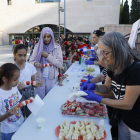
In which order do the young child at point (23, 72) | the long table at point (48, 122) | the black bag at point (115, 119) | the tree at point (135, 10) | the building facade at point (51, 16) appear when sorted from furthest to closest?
the tree at point (135, 10), the building facade at point (51, 16), the young child at point (23, 72), the black bag at point (115, 119), the long table at point (48, 122)

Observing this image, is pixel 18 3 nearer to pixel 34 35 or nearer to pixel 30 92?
pixel 34 35

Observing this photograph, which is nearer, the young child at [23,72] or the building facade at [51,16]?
the young child at [23,72]

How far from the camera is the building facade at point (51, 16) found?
19609mm

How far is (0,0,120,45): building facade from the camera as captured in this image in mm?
19609

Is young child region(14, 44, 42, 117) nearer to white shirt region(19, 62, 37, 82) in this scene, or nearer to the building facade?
white shirt region(19, 62, 37, 82)

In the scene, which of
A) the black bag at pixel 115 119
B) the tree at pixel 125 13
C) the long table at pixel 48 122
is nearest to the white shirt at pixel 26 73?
the long table at pixel 48 122

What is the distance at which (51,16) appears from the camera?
21.3m

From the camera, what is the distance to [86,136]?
3.76ft

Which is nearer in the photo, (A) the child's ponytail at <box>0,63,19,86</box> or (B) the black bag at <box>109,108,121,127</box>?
(B) the black bag at <box>109,108,121,127</box>

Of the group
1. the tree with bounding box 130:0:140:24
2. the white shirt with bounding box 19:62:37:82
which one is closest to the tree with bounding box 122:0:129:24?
the tree with bounding box 130:0:140:24

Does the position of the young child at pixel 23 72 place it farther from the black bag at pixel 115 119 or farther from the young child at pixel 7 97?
the black bag at pixel 115 119

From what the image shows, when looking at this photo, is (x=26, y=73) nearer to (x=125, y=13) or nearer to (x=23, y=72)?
(x=23, y=72)

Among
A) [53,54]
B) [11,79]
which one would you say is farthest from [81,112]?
[53,54]

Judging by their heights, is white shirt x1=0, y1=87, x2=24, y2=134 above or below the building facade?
below
